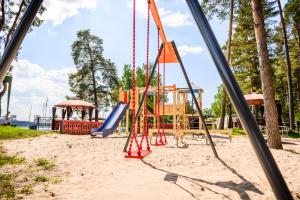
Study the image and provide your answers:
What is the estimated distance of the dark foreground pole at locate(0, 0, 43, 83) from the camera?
1440 millimetres

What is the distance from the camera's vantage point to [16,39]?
1479 millimetres

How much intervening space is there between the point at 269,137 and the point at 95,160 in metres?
6.23

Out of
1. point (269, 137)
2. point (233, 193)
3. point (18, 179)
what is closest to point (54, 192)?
point (18, 179)

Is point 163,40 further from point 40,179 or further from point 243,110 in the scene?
point 243,110

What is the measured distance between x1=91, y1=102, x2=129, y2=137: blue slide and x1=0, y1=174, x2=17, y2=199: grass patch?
923cm

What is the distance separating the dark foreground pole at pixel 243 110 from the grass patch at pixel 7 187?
10.9 ft

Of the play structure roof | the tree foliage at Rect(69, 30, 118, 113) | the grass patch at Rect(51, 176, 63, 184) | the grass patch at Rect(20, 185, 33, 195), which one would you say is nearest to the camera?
the grass patch at Rect(20, 185, 33, 195)

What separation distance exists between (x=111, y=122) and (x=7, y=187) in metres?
12.0

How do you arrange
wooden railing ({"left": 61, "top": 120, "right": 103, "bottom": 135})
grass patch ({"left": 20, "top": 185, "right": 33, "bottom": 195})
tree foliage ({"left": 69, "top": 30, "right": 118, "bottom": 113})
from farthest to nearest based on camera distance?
tree foliage ({"left": 69, "top": 30, "right": 118, "bottom": 113}), wooden railing ({"left": 61, "top": 120, "right": 103, "bottom": 135}), grass patch ({"left": 20, "top": 185, "right": 33, "bottom": 195})

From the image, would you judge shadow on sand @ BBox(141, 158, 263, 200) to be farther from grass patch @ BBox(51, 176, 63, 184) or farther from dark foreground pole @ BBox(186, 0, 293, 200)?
dark foreground pole @ BBox(186, 0, 293, 200)

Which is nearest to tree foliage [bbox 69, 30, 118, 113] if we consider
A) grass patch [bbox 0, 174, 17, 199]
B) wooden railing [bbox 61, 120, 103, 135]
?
wooden railing [bbox 61, 120, 103, 135]

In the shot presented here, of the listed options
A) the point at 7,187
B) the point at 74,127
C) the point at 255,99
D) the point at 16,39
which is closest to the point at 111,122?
the point at 74,127

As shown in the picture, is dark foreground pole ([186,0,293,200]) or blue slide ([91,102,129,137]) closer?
dark foreground pole ([186,0,293,200])

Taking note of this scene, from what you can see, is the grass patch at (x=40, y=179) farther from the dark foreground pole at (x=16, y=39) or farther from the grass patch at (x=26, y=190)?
the dark foreground pole at (x=16, y=39)
